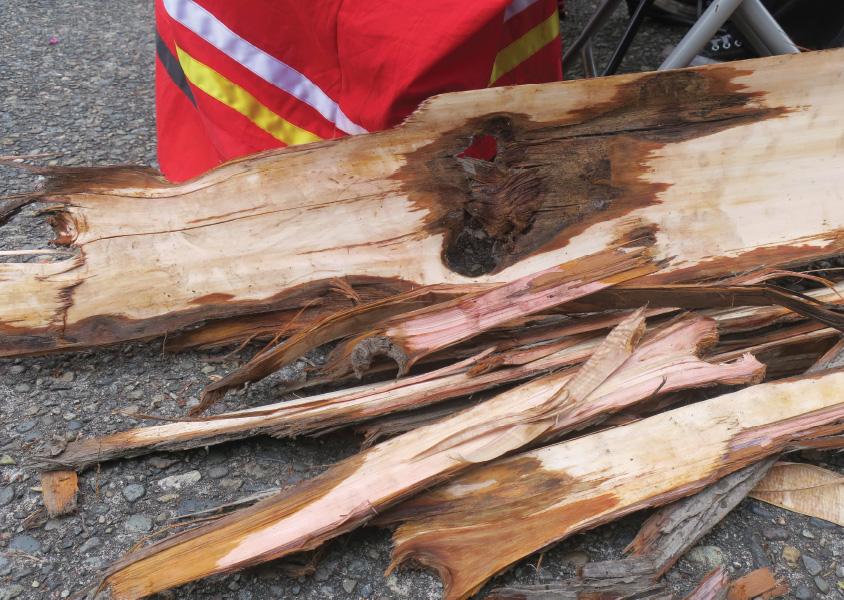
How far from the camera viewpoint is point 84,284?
1.87m

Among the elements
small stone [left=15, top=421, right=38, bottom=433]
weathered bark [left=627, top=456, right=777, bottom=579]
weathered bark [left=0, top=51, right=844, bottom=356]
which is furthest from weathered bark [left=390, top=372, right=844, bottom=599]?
small stone [left=15, top=421, right=38, bottom=433]

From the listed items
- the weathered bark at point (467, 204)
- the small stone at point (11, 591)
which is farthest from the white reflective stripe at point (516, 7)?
the small stone at point (11, 591)

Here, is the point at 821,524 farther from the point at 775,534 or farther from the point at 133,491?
the point at 133,491

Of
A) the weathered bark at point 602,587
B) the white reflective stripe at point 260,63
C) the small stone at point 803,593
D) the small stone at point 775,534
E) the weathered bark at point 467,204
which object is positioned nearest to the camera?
the weathered bark at point 602,587

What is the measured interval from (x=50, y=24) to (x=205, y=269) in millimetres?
3315

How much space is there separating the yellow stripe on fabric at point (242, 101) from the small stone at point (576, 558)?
1.40 metres

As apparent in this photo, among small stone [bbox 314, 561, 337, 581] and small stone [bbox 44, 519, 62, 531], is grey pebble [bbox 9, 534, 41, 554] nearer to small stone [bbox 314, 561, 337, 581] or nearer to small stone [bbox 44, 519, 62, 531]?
small stone [bbox 44, 519, 62, 531]

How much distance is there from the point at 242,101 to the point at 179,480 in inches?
46.0

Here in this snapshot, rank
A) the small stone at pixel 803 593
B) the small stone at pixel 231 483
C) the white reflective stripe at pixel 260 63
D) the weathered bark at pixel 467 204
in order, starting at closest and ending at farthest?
the small stone at pixel 803 593 < the small stone at pixel 231 483 < the weathered bark at pixel 467 204 < the white reflective stripe at pixel 260 63

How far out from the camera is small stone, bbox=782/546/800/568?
4.94 ft

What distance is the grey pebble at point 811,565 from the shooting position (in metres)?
1.49

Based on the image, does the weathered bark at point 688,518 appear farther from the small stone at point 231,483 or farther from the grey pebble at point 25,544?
the grey pebble at point 25,544

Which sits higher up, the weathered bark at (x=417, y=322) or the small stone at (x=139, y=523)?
the weathered bark at (x=417, y=322)

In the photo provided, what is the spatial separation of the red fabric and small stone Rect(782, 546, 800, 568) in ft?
4.47
